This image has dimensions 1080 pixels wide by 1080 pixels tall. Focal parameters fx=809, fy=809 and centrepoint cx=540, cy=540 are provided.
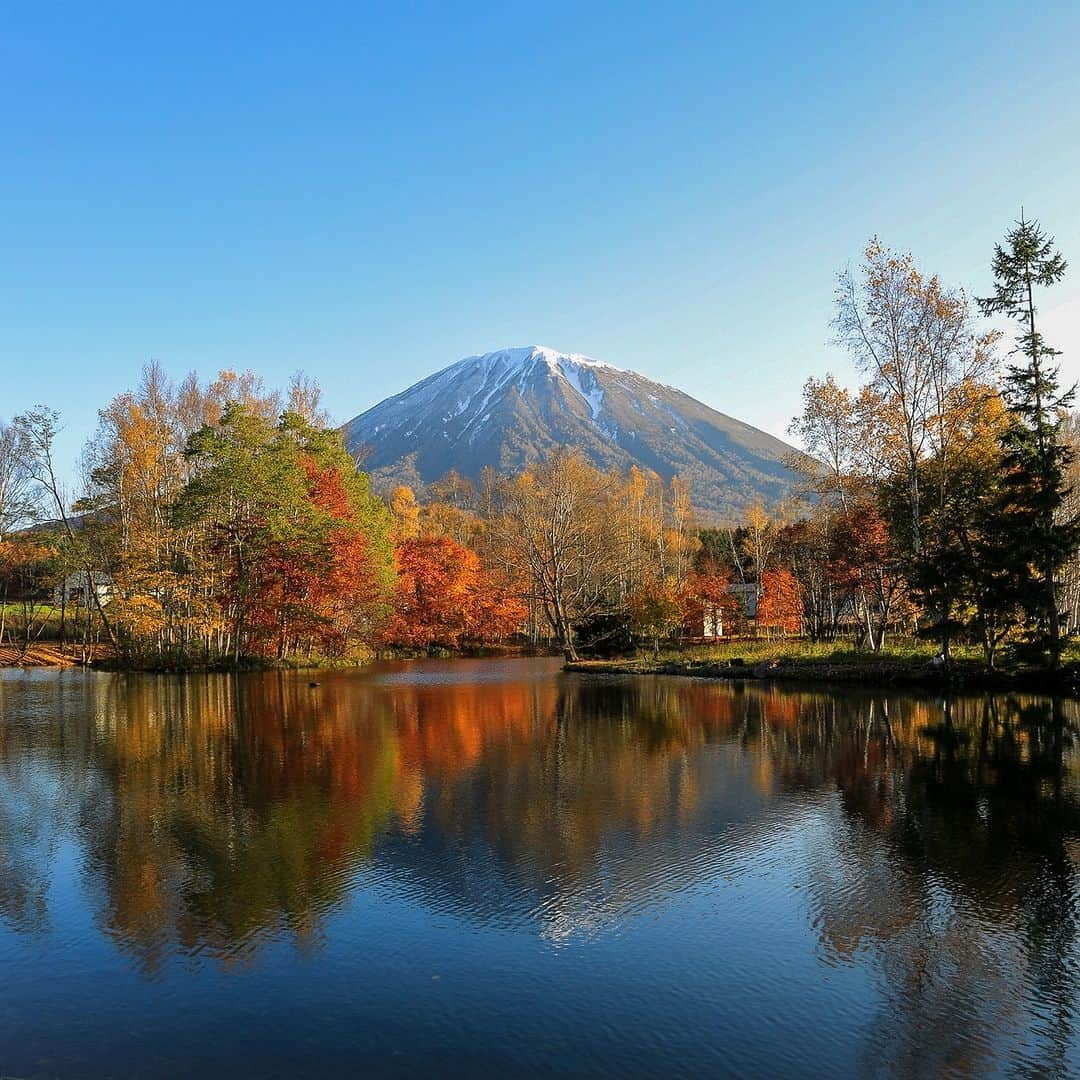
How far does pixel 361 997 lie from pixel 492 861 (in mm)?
2774

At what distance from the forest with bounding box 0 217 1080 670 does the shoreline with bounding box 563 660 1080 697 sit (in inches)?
26.9

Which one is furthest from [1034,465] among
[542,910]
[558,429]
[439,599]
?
[558,429]

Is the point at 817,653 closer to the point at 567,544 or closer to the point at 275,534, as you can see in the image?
the point at 567,544

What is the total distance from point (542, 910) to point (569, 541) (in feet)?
106

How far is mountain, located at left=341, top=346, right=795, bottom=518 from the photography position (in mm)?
122500

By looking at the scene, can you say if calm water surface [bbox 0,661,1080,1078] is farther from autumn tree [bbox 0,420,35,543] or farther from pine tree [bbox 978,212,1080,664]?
autumn tree [bbox 0,420,35,543]

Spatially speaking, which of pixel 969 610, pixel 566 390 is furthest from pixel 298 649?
pixel 566 390

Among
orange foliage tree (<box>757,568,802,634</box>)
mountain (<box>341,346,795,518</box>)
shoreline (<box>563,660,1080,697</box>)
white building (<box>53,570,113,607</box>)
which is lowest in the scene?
shoreline (<box>563,660,1080,697</box>)

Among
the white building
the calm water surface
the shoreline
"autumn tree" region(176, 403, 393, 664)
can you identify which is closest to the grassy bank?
the shoreline

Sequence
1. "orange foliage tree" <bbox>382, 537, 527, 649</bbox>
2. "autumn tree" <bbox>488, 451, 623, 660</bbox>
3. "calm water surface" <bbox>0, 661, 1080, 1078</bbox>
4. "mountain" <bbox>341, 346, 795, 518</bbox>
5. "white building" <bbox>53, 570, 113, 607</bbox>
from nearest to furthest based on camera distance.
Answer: "calm water surface" <bbox>0, 661, 1080, 1078</bbox> → "white building" <bbox>53, 570, 113, 607</bbox> → "autumn tree" <bbox>488, 451, 623, 660</bbox> → "orange foliage tree" <bbox>382, 537, 527, 649</bbox> → "mountain" <bbox>341, 346, 795, 518</bbox>

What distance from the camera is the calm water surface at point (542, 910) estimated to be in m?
4.59

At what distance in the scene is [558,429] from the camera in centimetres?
13350

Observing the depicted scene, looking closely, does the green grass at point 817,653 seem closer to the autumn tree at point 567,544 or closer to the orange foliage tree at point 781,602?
the autumn tree at point 567,544

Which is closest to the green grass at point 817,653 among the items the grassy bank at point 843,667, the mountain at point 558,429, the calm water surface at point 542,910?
the grassy bank at point 843,667
